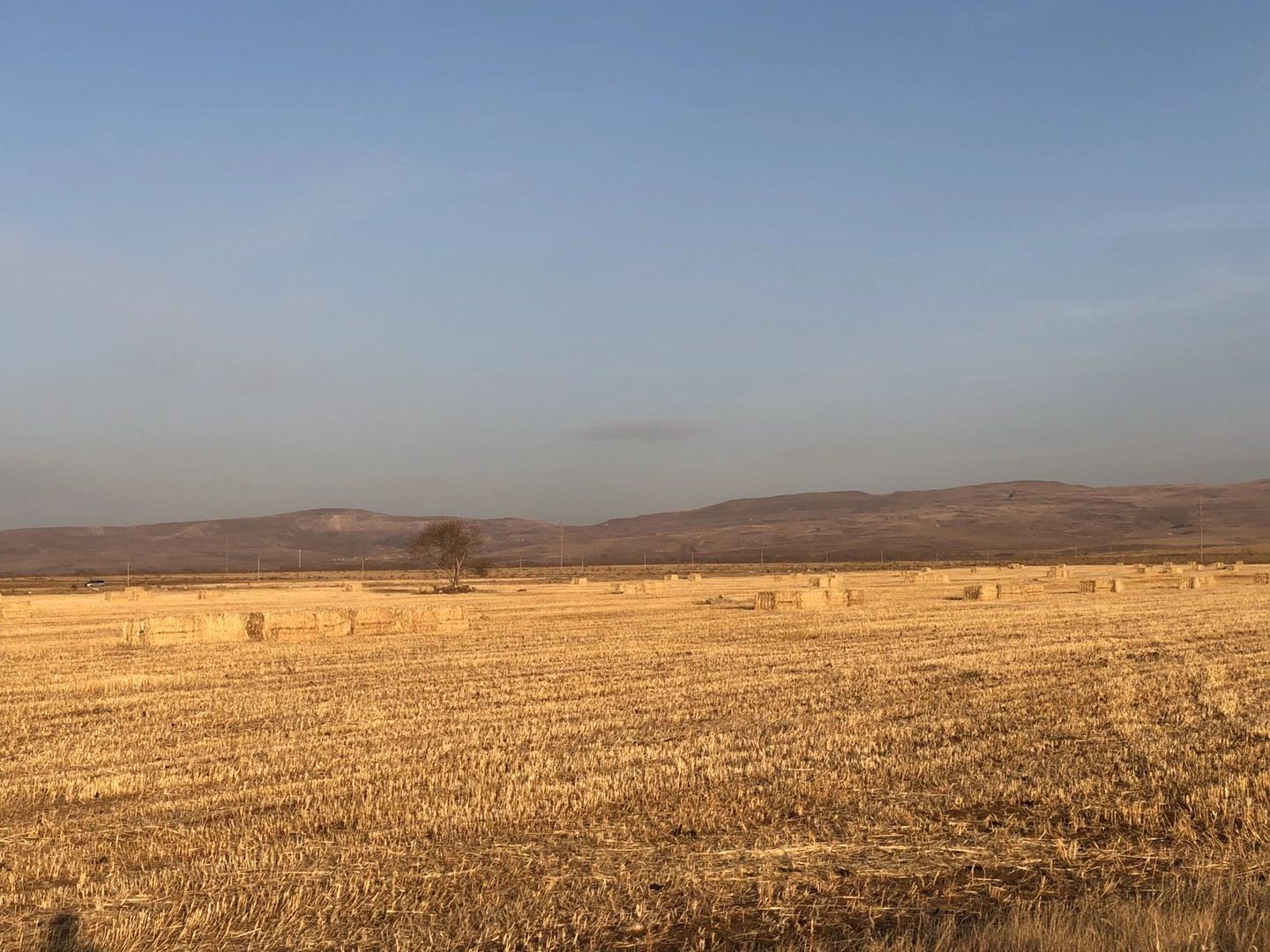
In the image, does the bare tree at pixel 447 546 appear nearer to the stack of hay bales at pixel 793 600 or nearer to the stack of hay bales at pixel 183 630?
the stack of hay bales at pixel 793 600

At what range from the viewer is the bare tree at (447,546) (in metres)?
75.2

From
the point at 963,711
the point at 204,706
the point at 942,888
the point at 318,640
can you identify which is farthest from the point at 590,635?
the point at 942,888

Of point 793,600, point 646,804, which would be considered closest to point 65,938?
point 646,804

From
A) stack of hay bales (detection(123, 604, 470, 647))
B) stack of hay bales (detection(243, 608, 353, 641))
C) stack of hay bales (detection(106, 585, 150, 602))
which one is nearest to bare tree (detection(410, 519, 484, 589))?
stack of hay bales (detection(106, 585, 150, 602))

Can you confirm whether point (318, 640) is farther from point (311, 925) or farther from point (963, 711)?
point (311, 925)

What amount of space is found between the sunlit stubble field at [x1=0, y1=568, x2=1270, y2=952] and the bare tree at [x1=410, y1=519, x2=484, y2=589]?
53.4 m

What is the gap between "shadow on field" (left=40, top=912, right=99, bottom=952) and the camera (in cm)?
678

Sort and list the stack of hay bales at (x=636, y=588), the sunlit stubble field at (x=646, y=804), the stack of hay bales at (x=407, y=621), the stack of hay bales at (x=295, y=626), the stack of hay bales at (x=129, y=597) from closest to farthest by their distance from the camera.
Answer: the sunlit stubble field at (x=646, y=804) < the stack of hay bales at (x=295, y=626) < the stack of hay bales at (x=407, y=621) < the stack of hay bales at (x=636, y=588) < the stack of hay bales at (x=129, y=597)

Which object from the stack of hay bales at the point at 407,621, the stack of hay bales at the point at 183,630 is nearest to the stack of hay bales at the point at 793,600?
the stack of hay bales at the point at 407,621

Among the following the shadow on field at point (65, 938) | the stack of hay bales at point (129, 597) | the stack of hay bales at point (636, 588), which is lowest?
the stack of hay bales at point (636, 588)

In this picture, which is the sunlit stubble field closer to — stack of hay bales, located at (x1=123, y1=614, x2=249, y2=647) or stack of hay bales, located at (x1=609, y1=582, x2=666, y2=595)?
stack of hay bales, located at (x1=123, y1=614, x2=249, y2=647)

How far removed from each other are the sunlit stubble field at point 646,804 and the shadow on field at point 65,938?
0.02 meters

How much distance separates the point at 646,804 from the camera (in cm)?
1026

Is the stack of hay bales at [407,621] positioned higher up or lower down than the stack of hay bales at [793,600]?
higher up
